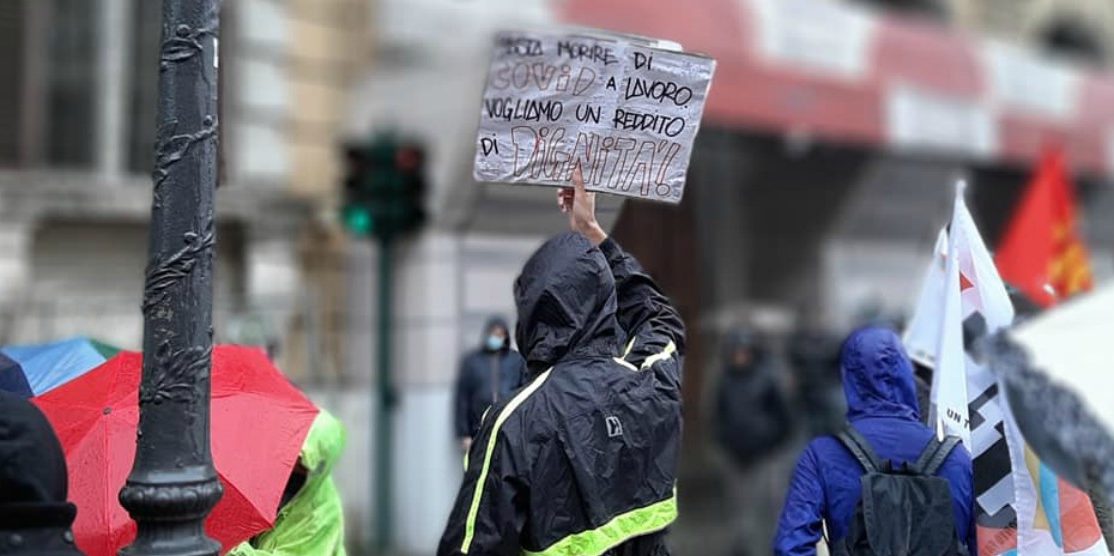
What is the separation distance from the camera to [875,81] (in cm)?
1248

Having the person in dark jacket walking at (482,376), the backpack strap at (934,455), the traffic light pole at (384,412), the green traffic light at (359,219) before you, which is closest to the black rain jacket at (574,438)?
the backpack strap at (934,455)

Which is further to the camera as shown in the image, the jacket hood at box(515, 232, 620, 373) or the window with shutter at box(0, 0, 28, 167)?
the window with shutter at box(0, 0, 28, 167)

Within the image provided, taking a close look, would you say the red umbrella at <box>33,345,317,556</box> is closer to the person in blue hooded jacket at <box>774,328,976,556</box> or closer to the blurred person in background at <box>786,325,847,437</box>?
the person in blue hooded jacket at <box>774,328,976,556</box>

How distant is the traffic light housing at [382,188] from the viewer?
29.9 feet

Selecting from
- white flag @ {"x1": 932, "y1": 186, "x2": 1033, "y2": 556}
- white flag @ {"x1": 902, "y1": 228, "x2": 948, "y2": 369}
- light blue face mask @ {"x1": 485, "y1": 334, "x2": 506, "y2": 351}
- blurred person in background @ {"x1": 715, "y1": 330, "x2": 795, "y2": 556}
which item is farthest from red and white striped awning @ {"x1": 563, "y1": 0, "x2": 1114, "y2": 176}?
white flag @ {"x1": 932, "y1": 186, "x2": 1033, "y2": 556}

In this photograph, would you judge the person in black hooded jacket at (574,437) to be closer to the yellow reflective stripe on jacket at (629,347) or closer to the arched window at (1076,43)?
the yellow reflective stripe on jacket at (629,347)

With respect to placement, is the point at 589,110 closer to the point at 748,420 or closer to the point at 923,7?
the point at 748,420

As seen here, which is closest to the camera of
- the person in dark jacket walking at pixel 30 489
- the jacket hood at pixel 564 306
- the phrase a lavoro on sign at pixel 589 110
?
the person in dark jacket walking at pixel 30 489

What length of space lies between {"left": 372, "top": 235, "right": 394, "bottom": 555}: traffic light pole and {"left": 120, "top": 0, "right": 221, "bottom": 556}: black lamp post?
580cm

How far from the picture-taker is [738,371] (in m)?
9.84

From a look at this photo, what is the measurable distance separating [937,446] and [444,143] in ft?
20.4

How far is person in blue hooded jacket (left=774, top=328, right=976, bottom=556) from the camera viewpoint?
3816mm

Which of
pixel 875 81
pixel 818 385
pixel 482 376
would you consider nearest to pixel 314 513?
pixel 482 376

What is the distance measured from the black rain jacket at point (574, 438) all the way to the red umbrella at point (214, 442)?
33.4 inches
